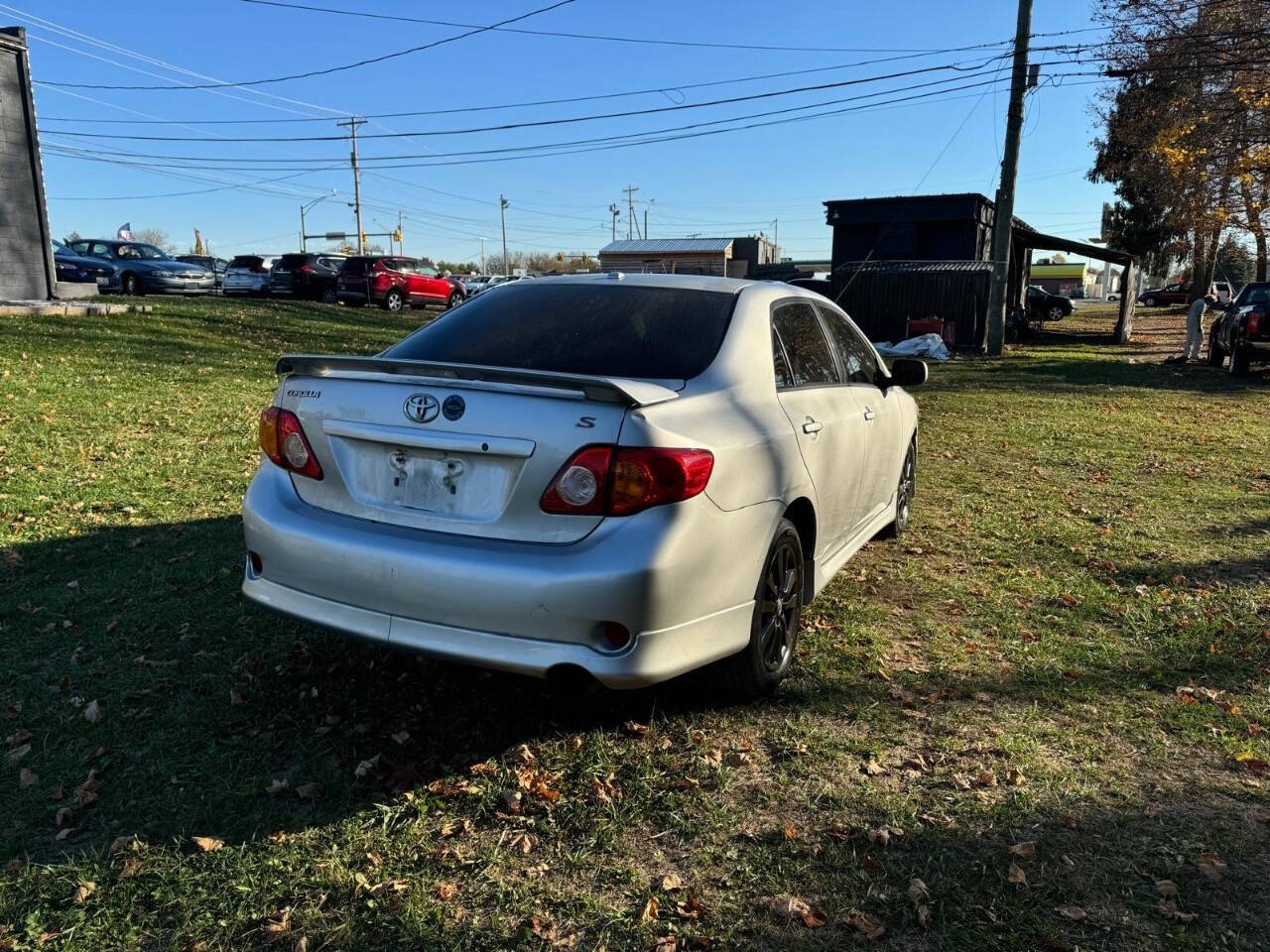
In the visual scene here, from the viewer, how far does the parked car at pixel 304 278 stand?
1123 inches

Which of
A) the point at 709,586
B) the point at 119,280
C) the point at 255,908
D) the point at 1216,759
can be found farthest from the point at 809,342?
the point at 119,280

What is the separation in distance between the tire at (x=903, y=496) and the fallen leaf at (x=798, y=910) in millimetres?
3477

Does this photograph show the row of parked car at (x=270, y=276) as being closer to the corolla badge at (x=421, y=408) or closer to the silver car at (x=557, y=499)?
the silver car at (x=557, y=499)

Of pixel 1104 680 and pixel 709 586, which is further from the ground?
pixel 709 586

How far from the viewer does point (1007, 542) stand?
5.90m

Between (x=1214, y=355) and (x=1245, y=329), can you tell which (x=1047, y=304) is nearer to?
(x=1214, y=355)

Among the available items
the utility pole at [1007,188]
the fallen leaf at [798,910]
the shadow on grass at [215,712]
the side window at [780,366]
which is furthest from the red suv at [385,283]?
the fallen leaf at [798,910]

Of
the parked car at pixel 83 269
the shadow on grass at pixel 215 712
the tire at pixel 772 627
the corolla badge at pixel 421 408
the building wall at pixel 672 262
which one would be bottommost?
the shadow on grass at pixel 215 712

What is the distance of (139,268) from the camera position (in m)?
25.4

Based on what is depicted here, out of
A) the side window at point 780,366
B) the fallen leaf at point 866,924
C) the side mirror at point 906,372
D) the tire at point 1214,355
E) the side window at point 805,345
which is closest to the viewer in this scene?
the fallen leaf at point 866,924

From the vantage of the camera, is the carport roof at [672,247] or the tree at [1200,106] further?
the carport roof at [672,247]

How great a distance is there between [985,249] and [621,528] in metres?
29.8

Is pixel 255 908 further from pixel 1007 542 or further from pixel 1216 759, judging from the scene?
pixel 1007 542

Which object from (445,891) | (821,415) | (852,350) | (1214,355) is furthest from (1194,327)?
(445,891)
